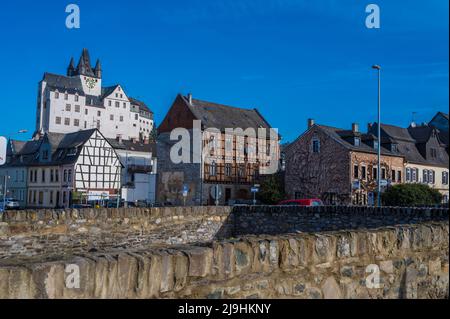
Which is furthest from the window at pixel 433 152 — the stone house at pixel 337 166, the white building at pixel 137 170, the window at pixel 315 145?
the white building at pixel 137 170

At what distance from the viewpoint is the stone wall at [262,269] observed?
3559mm

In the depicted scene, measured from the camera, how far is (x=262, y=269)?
4809 millimetres

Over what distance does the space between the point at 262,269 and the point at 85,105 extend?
119 meters

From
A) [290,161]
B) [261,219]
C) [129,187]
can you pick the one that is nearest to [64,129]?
[129,187]

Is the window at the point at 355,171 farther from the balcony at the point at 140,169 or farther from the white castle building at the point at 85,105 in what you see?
the white castle building at the point at 85,105

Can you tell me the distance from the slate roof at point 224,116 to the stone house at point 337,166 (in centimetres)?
1101

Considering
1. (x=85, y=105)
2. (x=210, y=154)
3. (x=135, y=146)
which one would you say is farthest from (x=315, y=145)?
(x=85, y=105)

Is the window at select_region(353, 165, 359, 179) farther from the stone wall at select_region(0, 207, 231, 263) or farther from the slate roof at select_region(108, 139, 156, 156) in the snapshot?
the slate roof at select_region(108, 139, 156, 156)

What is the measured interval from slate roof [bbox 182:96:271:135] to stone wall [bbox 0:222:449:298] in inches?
2014

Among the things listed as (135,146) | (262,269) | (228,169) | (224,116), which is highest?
(224,116)

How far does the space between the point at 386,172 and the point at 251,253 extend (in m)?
48.5

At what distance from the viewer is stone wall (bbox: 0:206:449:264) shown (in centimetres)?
1169

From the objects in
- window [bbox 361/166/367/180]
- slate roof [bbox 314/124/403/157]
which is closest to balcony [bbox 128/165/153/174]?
slate roof [bbox 314/124/403/157]

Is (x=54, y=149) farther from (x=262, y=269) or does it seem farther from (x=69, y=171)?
(x=262, y=269)
